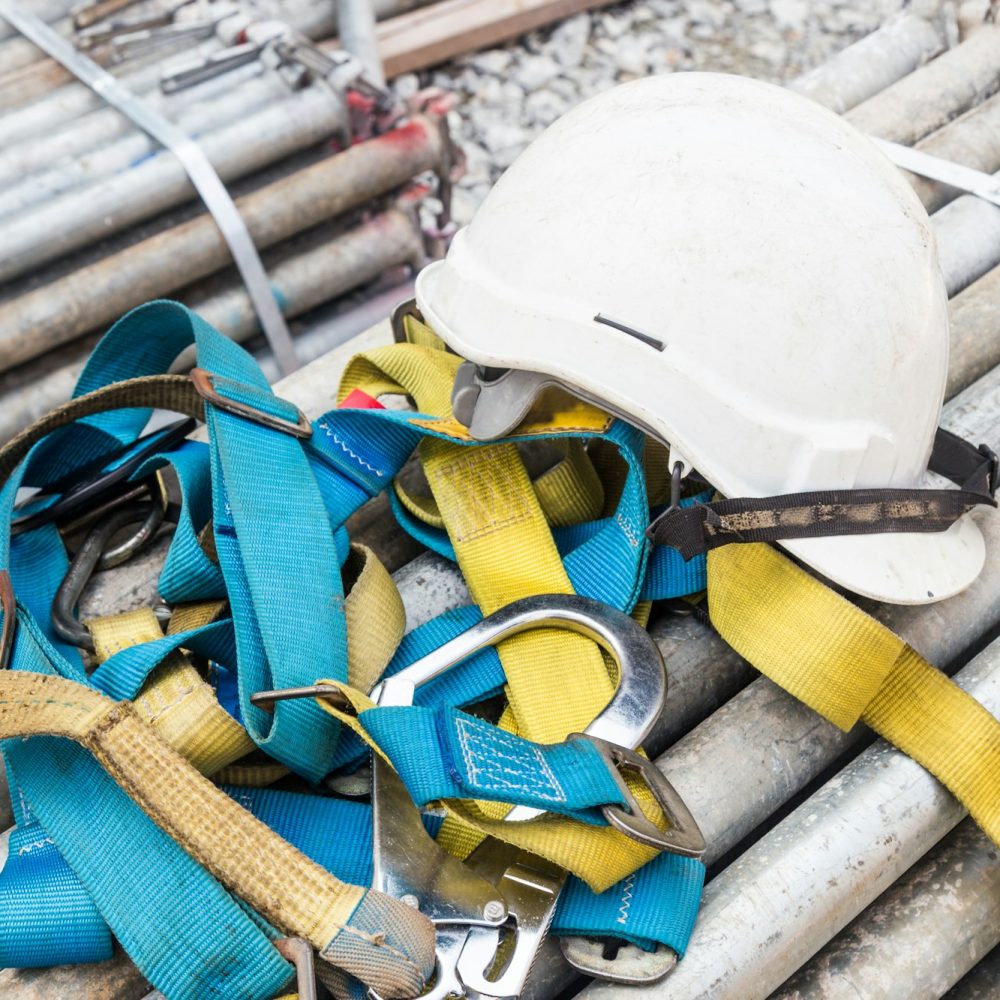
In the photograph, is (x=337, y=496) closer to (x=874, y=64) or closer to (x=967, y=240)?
(x=967, y=240)

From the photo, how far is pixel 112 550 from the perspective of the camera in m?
1.88

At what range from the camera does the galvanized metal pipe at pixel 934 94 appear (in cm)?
277

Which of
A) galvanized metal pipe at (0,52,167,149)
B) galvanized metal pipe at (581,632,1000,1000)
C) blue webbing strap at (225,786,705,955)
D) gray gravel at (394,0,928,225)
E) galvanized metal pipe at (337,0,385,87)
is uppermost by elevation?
galvanized metal pipe at (0,52,167,149)

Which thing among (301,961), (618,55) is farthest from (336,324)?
(618,55)

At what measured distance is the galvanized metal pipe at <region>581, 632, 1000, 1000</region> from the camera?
1.43m

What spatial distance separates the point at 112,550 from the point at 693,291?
99 cm

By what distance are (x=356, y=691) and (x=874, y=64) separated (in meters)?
2.33

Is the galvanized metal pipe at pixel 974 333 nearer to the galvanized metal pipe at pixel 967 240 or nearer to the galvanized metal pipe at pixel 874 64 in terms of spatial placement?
the galvanized metal pipe at pixel 967 240

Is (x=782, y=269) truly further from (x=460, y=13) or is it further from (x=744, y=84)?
(x=460, y=13)

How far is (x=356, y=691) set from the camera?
1496mm

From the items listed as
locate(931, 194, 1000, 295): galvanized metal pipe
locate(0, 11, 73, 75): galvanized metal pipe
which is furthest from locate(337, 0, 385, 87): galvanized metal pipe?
locate(931, 194, 1000, 295): galvanized metal pipe

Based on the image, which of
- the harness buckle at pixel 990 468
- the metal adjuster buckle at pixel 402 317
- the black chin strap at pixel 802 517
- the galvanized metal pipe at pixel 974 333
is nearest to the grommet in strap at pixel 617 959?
the black chin strap at pixel 802 517

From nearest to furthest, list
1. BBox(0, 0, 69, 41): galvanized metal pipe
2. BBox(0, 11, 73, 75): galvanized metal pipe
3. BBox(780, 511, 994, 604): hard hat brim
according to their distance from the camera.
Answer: BBox(780, 511, 994, 604): hard hat brim, BBox(0, 11, 73, 75): galvanized metal pipe, BBox(0, 0, 69, 41): galvanized metal pipe

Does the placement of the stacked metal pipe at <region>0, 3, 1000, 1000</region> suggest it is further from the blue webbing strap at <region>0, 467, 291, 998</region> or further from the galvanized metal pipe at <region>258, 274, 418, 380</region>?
the galvanized metal pipe at <region>258, 274, 418, 380</region>
